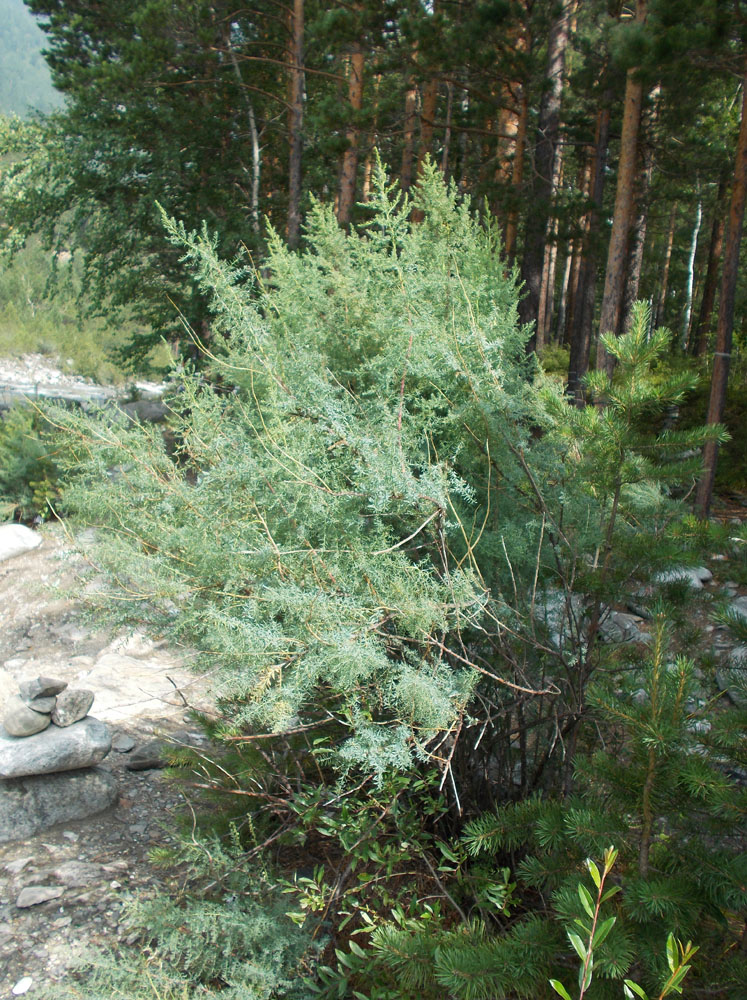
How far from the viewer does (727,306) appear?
7848 mm

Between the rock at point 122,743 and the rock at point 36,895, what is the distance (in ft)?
4.17

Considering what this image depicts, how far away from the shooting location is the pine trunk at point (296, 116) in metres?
10.8

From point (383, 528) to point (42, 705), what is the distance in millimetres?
2704

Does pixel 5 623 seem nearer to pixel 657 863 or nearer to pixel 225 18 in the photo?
pixel 657 863

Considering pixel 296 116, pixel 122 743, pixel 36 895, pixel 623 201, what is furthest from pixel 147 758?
pixel 296 116

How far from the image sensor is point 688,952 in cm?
97

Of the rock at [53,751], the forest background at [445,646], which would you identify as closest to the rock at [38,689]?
the rock at [53,751]

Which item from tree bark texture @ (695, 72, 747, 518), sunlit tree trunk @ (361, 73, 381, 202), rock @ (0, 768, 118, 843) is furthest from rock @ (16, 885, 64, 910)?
tree bark texture @ (695, 72, 747, 518)

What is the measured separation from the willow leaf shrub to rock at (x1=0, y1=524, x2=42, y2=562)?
21.0 ft

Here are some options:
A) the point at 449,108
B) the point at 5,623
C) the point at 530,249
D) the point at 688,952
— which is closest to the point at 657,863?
the point at 688,952

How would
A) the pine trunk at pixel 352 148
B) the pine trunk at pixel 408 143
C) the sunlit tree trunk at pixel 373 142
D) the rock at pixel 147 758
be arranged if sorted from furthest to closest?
the pine trunk at pixel 408 143 → the pine trunk at pixel 352 148 → the sunlit tree trunk at pixel 373 142 → the rock at pixel 147 758

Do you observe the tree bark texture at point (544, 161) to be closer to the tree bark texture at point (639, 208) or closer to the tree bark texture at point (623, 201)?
the tree bark texture at point (639, 208)

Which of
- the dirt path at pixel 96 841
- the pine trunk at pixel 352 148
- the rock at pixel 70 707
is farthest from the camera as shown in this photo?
the pine trunk at pixel 352 148

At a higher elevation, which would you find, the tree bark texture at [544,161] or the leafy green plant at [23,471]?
the tree bark texture at [544,161]
